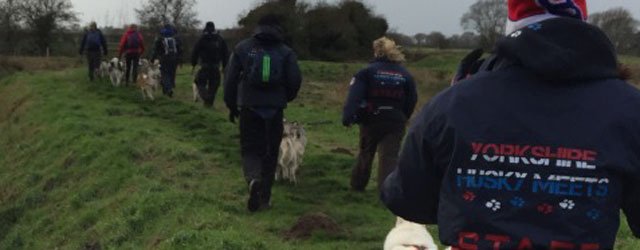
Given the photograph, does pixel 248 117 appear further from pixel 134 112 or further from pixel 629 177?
pixel 134 112

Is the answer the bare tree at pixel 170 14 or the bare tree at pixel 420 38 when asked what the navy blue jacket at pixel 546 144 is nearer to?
the bare tree at pixel 170 14

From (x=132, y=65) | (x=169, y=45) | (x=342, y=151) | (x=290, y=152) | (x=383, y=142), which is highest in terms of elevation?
(x=169, y=45)

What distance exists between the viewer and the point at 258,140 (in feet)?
25.3

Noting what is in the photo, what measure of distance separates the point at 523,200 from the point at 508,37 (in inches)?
20.9

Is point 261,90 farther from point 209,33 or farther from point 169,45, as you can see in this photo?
point 169,45

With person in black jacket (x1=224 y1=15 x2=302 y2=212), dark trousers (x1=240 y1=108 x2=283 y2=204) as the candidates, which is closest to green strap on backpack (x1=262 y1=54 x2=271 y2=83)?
person in black jacket (x1=224 y1=15 x2=302 y2=212)

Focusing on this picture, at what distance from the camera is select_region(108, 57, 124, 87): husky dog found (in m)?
19.8

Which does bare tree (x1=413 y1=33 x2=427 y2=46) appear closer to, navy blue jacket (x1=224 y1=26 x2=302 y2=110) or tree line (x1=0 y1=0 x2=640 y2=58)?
tree line (x1=0 y1=0 x2=640 y2=58)

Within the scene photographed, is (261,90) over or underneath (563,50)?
underneath

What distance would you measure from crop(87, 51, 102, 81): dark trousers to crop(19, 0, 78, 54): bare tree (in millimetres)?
24454

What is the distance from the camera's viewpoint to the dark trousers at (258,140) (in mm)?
7641

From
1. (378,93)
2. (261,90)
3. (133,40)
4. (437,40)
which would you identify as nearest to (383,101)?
(378,93)

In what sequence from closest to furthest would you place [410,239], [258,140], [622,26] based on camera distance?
[410,239]
[258,140]
[622,26]

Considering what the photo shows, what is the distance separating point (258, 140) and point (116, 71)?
13247mm
